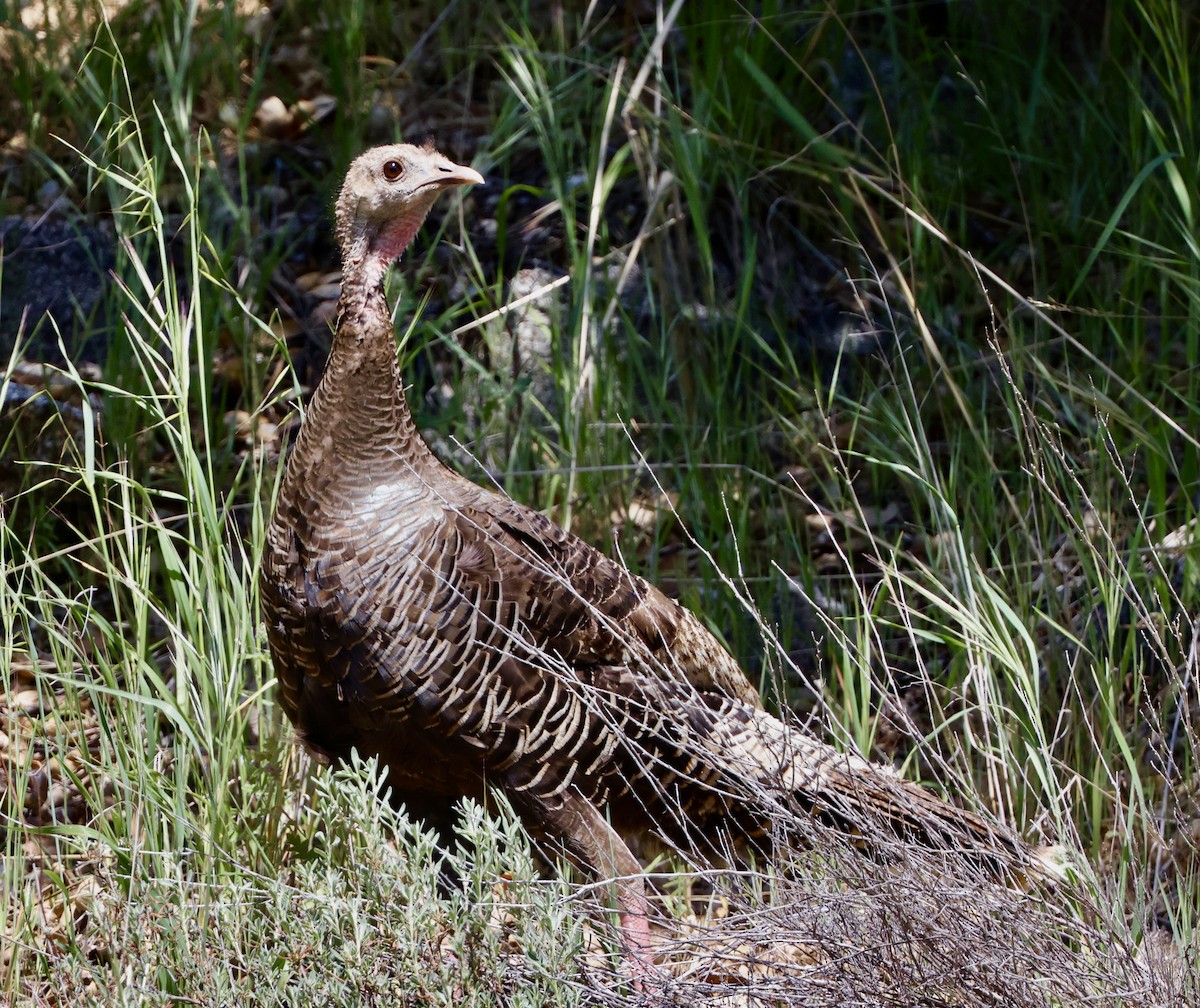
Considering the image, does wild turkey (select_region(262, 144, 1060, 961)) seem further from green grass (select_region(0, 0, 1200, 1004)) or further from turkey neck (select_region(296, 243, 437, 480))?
green grass (select_region(0, 0, 1200, 1004))

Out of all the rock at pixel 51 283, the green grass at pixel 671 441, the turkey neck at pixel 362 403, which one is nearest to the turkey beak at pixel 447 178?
the turkey neck at pixel 362 403

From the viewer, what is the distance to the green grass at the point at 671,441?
9.08 feet

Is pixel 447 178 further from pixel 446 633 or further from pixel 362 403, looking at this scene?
pixel 446 633

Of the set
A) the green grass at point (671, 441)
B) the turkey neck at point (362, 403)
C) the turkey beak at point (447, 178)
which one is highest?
the turkey beak at point (447, 178)

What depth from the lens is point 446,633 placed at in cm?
313

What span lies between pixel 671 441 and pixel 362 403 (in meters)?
1.80

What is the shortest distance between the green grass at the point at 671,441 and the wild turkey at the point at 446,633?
179 mm

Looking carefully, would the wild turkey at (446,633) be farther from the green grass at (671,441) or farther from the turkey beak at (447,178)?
the green grass at (671,441)

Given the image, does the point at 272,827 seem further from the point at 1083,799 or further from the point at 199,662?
the point at 1083,799

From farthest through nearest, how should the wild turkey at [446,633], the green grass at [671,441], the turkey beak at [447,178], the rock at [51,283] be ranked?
the rock at [51,283] → the turkey beak at [447,178] → the wild turkey at [446,633] → the green grass at [671,441]

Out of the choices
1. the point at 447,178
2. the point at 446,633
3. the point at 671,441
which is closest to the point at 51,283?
the point at 671,441

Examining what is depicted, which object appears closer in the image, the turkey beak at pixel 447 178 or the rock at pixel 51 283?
the turkey beak at pixel 447 178

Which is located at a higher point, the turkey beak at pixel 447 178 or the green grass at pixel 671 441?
the turkey beak at pixel 447 178

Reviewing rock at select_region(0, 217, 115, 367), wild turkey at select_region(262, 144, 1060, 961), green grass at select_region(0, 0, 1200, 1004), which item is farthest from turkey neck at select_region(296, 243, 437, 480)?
rock at select_region(0, 217, 115, 367)
